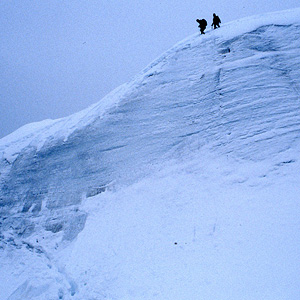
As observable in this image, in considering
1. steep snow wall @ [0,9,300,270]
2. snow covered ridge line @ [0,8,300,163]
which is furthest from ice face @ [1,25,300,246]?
snow covered ridge line @ [0,8,300,163]

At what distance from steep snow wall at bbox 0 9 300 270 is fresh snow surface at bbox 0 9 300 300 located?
52 millimetres

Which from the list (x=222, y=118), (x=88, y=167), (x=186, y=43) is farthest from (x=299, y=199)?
(x=186, y=43)

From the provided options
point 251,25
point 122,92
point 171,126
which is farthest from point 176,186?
point 251,25

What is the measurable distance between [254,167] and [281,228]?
2.03 m

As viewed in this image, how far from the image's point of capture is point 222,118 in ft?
27.1

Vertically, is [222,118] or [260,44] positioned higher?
[260,44]

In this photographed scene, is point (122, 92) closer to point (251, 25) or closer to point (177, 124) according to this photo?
point (177, 124)

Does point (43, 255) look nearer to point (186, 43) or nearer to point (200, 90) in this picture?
point (200, 90)

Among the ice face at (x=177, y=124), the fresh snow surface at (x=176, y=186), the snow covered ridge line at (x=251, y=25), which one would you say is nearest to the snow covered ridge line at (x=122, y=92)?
the snow covered ridge line at (x=251, y=25)

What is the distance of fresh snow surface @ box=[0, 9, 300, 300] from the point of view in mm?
5086

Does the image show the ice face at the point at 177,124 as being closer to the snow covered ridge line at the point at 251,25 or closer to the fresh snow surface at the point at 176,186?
the fresh snow surface at the point at 176,186

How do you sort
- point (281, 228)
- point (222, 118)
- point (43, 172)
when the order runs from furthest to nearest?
point (43, 172), point (222, 118), point (281, 228)

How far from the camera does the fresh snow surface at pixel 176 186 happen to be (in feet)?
16.7

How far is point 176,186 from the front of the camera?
745 cm
